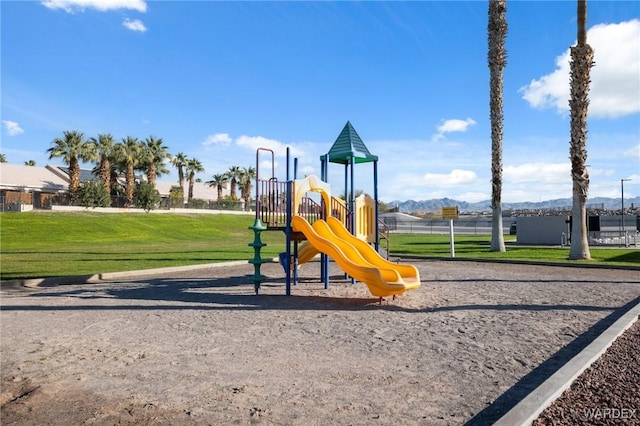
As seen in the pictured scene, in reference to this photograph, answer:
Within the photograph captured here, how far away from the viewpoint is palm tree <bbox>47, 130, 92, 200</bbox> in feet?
179

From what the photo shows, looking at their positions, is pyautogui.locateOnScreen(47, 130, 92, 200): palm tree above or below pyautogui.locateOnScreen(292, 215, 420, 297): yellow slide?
above

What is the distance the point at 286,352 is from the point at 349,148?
8.32 meters

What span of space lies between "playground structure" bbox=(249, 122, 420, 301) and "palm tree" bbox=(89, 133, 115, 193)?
50.4 metres

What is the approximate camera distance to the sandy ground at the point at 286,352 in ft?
14.2

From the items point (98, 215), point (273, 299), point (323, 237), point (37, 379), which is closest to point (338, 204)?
point (323, 237)

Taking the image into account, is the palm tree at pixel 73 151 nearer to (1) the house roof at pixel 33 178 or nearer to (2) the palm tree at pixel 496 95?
(1) the house roof at pixel 33 178

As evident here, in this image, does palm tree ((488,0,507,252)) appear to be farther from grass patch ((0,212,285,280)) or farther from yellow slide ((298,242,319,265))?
yellow slide ((298,242,319,265))

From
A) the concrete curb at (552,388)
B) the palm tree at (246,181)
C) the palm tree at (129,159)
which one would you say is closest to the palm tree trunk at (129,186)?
the palm tree at (129,159)

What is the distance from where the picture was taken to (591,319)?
319 inches

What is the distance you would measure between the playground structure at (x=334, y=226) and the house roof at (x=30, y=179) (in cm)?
5141

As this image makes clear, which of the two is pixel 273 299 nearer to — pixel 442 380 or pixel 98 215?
pixel 442 380

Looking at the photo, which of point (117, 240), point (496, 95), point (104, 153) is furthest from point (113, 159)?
point (496, 95)

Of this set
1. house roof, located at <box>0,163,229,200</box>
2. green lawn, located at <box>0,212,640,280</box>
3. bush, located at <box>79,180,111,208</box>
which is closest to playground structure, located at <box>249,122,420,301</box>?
green lawn, located at <box>0,212,640,280</box>

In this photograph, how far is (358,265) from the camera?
32.7ft
